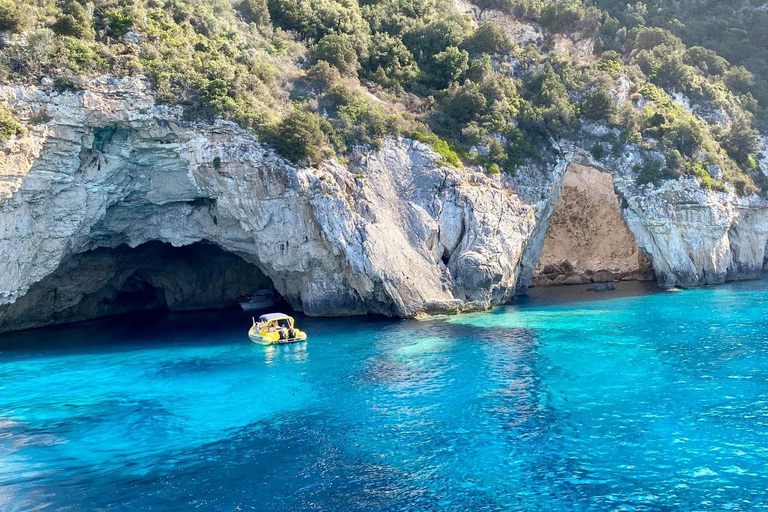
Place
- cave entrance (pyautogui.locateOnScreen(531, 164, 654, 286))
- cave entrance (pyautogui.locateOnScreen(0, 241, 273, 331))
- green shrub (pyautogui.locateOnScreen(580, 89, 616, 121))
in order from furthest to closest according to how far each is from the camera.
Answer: cave entrance (pyautogui.locateOnScreen(531, 164, 654, 286))
green shrub (pyautogui.locateOnScreen(580, 89, 616, 121))
cave entrance (pyautogui.locateOnScreen(0, 241, 273, 331))

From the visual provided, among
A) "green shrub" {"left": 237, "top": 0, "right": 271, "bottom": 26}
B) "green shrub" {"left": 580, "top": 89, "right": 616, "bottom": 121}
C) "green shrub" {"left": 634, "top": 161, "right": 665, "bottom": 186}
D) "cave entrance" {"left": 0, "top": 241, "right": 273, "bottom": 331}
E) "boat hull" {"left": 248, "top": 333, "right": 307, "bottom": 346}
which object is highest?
"green shrub" {"left": 237, "top": 0, "right": 271, "bottom": 26}

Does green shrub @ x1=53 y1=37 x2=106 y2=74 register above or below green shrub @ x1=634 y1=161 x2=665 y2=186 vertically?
above

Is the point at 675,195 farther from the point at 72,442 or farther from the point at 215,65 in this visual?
the point at 72,442

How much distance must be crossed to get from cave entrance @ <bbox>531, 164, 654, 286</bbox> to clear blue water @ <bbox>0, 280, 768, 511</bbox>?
2229 centimetres

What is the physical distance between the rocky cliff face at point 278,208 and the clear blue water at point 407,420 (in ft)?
17.6

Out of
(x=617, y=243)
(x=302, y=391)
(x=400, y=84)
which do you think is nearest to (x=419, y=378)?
(x=302, y=391)

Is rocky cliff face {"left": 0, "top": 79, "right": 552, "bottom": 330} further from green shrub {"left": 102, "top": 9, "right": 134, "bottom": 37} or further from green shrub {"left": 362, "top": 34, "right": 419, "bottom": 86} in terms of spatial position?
green shrub {"left": 362, "top": 34, "right": 419, "bottom": 86}

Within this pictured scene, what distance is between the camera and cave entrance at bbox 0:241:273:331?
42.2 metres

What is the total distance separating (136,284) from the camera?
5219 cm

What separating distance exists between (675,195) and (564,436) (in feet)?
112

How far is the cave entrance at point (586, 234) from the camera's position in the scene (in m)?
57.4

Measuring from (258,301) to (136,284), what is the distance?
11503 mm

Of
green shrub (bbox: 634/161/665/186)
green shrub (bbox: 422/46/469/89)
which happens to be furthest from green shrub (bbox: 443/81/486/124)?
green shrub (bbox: 634/161/665/186)

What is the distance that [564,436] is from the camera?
1820 centimetres
